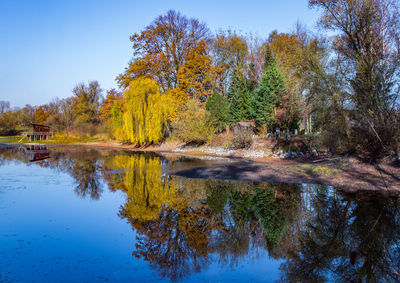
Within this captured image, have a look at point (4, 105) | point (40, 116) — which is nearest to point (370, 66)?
point (40, 116)

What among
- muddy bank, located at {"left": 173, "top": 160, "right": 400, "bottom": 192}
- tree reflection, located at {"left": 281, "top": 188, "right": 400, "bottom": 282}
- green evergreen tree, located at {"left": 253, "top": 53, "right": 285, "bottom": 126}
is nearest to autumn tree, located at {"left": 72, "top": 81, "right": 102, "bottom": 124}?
green evergreen tree, located at {"left": 253, "top": 53, "right": 285, "bottom": 126}

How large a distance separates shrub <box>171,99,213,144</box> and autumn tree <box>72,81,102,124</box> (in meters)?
31.4

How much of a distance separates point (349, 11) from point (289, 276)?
14.1m

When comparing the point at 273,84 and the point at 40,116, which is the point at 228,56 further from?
the point at 40,116

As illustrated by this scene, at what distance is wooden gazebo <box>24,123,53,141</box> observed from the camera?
48875mm

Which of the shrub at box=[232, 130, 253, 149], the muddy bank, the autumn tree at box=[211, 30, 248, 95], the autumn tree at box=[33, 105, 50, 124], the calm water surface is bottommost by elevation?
the calm water surface

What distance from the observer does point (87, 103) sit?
188ft

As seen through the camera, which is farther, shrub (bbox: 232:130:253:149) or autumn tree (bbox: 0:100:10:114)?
autumn tree (bbox: 0:100:10:114)

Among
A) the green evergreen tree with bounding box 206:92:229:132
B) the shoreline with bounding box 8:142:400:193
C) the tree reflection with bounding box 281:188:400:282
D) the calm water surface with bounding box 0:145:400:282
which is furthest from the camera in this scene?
the green evergreen tree with bounding box 206:92:229:132

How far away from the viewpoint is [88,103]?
5728 centimetres

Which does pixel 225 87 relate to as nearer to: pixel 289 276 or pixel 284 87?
pixel 284 87

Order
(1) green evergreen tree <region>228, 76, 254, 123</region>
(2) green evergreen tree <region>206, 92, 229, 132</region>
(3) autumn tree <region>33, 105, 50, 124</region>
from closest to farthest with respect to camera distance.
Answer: (2) green evergreen tree <region>206, 92, 229, 132</region> < (1) green evergreen tree <region>228, 76, 254, 123</region> < (3) autumn tree <region>33, 105, 50, 124</region>

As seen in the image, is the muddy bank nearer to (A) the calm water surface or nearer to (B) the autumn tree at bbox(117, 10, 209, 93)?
(A) the calm water surface

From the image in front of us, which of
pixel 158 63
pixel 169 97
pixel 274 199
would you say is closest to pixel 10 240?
pixel 274 199
